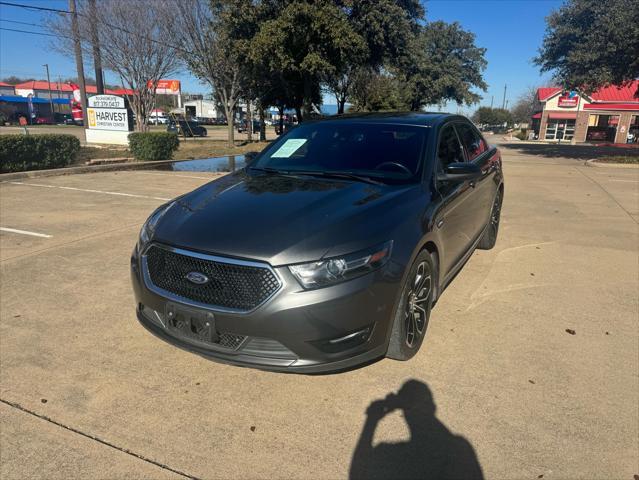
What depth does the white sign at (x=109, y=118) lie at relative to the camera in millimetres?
21031

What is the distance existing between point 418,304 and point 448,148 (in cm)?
163

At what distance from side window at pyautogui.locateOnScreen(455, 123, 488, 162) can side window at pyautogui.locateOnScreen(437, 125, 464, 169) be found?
0.83 feet

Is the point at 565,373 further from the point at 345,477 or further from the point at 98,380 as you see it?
the point at 98,380

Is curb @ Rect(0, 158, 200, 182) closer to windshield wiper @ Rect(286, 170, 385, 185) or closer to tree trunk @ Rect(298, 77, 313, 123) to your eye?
tree trunk @ Rect(298, 77, 313, 123)

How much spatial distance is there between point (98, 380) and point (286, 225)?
159 centimetres

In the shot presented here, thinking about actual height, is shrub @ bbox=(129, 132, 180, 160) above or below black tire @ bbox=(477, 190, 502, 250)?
above

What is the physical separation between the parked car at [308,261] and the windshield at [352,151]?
0.06 feet

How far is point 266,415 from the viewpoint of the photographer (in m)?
2.63

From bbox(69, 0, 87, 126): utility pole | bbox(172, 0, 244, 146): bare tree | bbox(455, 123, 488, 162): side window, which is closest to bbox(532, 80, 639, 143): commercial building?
bbox(172, 0, 244, 146): bare tree

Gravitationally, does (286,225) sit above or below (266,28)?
below

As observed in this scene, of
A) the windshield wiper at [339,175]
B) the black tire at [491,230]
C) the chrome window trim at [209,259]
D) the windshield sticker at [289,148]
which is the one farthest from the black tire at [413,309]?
the black tire at [491,230]

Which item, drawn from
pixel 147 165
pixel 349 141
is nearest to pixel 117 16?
pixel 147 165

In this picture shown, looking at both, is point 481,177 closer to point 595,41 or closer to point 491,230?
point 491,230

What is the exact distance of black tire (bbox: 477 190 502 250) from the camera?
554 centimetres
